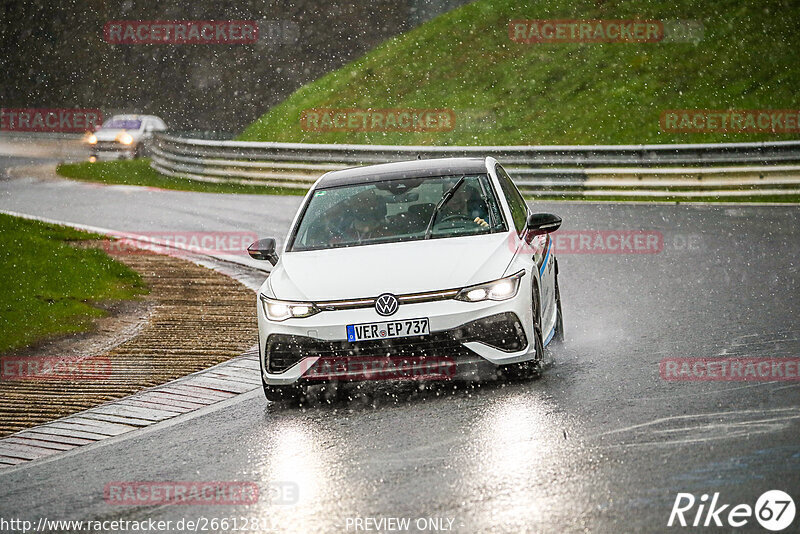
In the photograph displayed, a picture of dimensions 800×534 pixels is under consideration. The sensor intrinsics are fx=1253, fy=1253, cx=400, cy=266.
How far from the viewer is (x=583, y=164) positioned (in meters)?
22.2

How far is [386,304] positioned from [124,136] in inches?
1123

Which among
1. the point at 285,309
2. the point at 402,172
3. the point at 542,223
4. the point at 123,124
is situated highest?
the point at 402,172

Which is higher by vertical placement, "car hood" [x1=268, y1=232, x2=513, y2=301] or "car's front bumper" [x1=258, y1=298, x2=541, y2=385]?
"car hood" [x1=268, y1=232, x2=513, y2=301]

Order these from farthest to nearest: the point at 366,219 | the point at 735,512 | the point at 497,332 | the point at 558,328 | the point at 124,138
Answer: the point at 124,138, the point at 558,328, the point at 366,219, the point at 497,332, the point at 735,512

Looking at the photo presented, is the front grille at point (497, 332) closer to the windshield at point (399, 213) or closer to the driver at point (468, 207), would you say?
the windshield at point (399, 213)

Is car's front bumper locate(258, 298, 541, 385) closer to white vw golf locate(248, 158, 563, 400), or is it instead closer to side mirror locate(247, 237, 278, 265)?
white vw golf locate(248, 158, 563, 400)

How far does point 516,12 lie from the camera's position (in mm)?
35812

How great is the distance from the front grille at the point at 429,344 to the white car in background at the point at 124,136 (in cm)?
2630

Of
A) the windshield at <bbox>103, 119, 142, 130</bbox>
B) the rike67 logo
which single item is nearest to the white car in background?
the windshield at <bbox>103, 119, 142, 130</bbox>

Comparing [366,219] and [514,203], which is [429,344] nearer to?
[366,219]

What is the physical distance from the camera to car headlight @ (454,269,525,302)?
8.23m

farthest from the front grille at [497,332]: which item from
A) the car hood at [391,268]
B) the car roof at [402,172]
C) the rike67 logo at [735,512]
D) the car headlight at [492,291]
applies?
the rike67 logo at [735,512]

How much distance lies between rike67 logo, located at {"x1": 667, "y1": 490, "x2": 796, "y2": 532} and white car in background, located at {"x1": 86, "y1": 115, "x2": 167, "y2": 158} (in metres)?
29.4

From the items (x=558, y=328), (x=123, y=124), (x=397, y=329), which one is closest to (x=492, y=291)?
(x=397, y=329)
